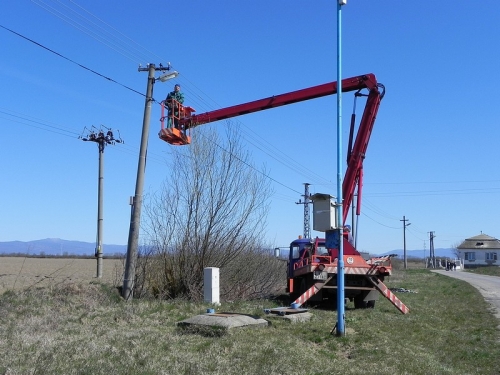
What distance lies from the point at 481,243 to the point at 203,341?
382 feet

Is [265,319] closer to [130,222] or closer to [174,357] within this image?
[174,357]

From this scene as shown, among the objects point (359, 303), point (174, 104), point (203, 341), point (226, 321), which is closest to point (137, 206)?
point (174, 104)

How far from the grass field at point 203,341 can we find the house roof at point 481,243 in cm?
10735

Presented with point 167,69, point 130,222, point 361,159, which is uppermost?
point 167,69

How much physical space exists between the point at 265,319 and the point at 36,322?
4687 mm

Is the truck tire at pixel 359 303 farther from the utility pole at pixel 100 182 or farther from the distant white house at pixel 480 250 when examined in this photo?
the distant white house at pixel 480 250

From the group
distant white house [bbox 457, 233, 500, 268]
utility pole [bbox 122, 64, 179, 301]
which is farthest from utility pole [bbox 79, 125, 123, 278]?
distant white house [bbox 457, 233, 500, 268]

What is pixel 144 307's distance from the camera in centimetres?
1453

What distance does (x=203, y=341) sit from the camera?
10000 millimetres

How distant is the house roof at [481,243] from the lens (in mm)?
115088

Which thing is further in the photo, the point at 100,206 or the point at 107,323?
the point at 100,206

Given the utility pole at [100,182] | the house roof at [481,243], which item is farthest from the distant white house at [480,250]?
the utility pole at [100,182]

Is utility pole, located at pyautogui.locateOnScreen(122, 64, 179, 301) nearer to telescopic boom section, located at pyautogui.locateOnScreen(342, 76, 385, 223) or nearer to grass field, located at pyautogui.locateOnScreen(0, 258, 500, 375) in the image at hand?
grass field, located at pyautogui.locateOnScreen(0, 258, 500, 375)

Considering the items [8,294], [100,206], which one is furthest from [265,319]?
[100,206]
